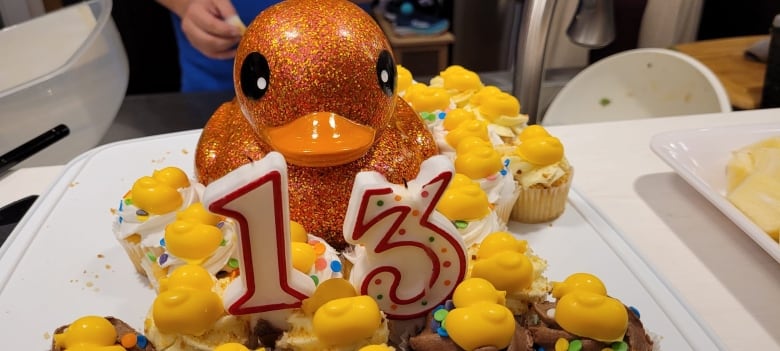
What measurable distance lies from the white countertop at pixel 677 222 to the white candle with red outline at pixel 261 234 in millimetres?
515

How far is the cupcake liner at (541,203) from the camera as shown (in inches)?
36.9

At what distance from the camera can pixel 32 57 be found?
1500mm

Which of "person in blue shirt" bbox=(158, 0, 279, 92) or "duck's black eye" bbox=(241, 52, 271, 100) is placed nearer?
"duck's black eye" bbox=(241, 52, 271, 100)

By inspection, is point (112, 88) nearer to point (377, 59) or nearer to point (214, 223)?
point (214, 223)

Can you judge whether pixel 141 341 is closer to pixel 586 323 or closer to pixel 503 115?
pixel 586 323

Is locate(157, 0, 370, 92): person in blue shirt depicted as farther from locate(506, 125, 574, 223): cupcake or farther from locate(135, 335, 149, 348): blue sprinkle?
locate(135, 335, 149, 348): blue sprinkle

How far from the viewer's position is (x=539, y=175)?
0.94 m

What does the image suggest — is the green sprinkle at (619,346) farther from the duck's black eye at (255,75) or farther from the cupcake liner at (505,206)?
the duck's black eye at (255,75)

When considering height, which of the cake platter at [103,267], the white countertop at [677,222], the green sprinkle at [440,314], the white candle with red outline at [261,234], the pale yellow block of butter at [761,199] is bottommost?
the white countertop at [677,222]

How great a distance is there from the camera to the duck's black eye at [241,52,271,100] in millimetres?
721

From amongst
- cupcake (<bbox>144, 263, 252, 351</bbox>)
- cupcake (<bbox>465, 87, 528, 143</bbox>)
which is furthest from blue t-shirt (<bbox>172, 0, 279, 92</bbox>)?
cupcake (<bbox>144, 263, 252, 351</bbox>)

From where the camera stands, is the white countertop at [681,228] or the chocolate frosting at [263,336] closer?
the chocolate frosting at [263,336]

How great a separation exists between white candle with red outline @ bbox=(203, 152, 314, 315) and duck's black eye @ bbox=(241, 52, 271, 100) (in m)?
0.18

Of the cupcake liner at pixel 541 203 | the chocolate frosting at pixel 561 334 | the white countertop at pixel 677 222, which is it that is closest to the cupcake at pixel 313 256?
the chocolate frosting at pixel 561 334
